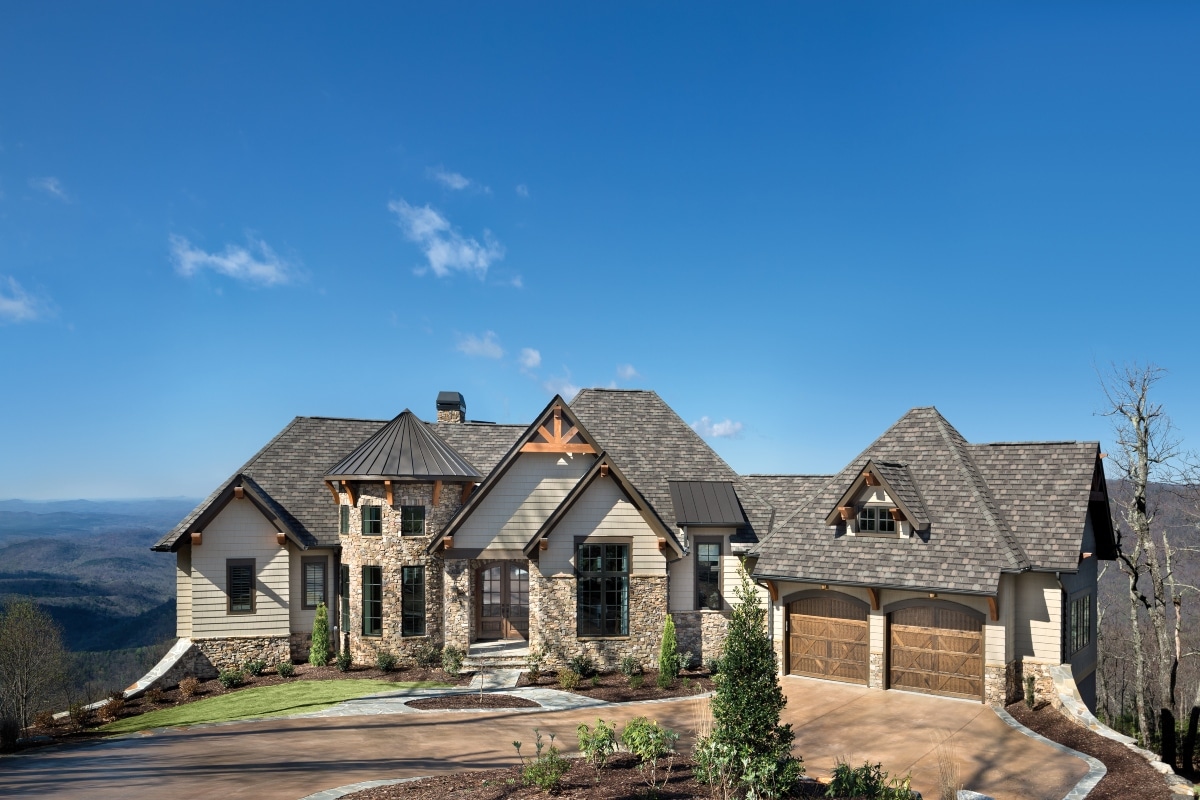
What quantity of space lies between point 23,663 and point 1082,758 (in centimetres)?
3643

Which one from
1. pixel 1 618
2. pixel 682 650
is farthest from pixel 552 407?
pixel 1 618

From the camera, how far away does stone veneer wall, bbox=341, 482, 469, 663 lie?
2186cm

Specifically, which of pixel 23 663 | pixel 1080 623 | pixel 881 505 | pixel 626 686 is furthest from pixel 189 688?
pixel 1080 623

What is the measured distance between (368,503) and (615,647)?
8391mm

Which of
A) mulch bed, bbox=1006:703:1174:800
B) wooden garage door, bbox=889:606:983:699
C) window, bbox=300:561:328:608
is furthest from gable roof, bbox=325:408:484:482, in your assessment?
mulch bed, bbox=1006:703:1174:800

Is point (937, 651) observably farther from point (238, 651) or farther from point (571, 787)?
point (238, 651)

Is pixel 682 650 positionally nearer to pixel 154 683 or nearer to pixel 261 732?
pixel 261 732

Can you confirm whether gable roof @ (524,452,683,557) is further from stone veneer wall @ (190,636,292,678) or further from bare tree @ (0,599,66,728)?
bare tree @ (0,599,66,728)

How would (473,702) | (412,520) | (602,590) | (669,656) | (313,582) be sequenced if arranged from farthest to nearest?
(313,582) → (412,520) → (602,590) → (669,656) → (473,702)

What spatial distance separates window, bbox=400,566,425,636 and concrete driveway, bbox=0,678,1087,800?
532 centimetres

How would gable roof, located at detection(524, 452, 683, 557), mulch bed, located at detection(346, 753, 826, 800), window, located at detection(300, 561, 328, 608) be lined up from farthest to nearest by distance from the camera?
window, located at detection(300, 561, 328, 608)
gable roof, located at detection(524, 452, 683, 557)
mulch bed, located at detection(346, 753, 826, 800)

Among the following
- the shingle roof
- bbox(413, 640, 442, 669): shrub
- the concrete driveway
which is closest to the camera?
the concrete driveway

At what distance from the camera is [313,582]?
2359cm

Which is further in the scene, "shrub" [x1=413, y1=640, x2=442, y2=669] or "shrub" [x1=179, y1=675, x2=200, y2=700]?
"shrub" [x1=413, y1=640, x2=442, y2=669]
